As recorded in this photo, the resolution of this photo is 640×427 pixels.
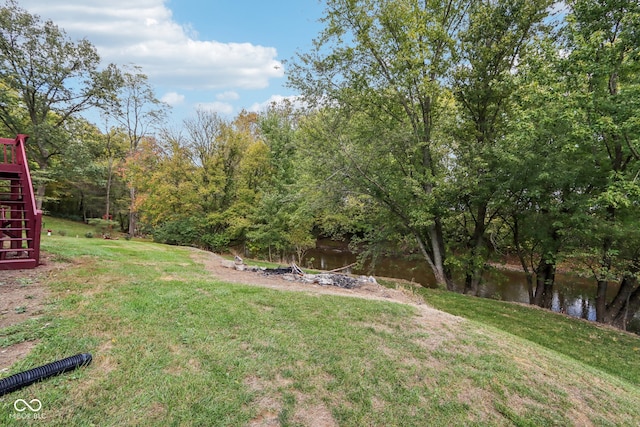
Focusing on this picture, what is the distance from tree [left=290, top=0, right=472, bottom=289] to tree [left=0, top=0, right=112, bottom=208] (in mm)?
12596

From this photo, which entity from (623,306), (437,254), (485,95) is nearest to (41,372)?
(437,254)

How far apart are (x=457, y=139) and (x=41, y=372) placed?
10.7 m

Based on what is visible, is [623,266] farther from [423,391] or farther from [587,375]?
[423,391]

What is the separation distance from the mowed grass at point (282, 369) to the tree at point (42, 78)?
15.2 meters

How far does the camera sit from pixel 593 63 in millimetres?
5523

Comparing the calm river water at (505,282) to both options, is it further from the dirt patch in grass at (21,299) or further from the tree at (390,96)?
the dirt patch in grass at (21,299)

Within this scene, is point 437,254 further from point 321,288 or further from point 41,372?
point 41,372

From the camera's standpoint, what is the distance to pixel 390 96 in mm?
9352

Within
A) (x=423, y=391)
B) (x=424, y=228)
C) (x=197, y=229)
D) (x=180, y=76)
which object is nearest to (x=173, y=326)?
(x=423, y=391)

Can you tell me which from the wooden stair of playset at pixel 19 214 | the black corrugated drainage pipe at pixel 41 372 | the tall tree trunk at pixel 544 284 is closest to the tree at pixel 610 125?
the tall tree trunk at pixel 544 284

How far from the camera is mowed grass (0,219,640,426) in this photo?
2311 mm

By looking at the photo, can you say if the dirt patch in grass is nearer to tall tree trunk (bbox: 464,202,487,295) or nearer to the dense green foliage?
the dense green foliage

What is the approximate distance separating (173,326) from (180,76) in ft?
71.0

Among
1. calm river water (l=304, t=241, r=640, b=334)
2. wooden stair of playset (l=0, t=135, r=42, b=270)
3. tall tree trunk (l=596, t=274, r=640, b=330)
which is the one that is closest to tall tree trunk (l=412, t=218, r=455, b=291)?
calm river water (l=304, t=241, r=640, b=334)
